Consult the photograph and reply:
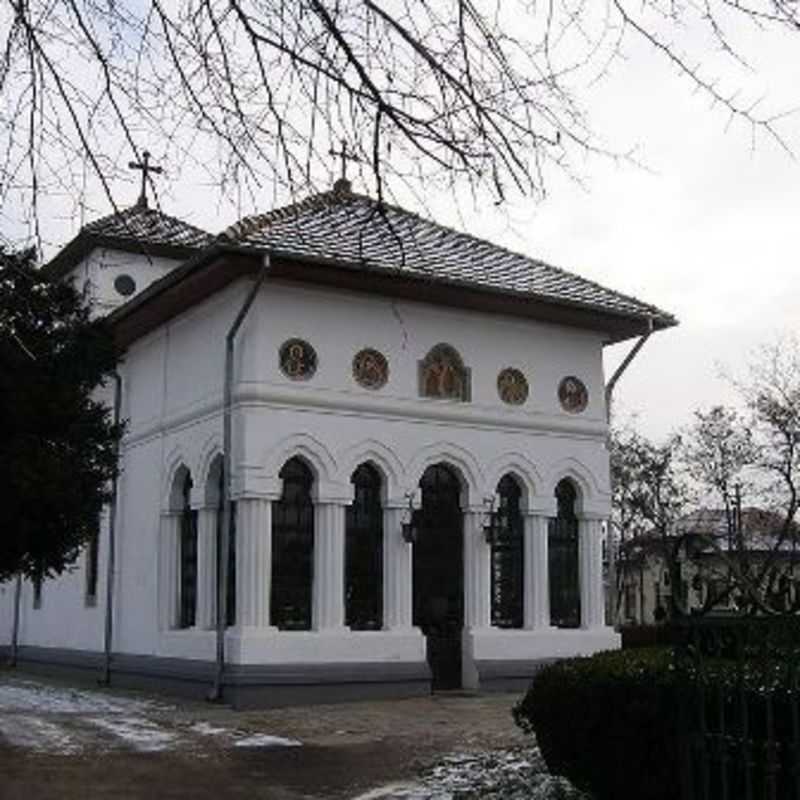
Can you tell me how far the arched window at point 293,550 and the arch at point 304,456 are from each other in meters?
0.17

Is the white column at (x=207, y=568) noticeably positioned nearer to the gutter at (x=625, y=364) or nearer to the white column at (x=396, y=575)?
the white column at (x=396, y=575)

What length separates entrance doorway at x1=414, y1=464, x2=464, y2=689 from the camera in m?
21.1

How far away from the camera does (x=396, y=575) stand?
20.5 meters

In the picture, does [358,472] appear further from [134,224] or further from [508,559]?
[134,224]

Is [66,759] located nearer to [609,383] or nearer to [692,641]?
[692,641]

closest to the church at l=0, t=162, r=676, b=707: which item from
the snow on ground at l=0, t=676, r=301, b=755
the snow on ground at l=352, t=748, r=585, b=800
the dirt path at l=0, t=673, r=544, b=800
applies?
the dirt path at l=0, t=673, r=544, b=800

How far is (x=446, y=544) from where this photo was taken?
848 inches

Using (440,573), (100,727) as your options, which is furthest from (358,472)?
(100,727)

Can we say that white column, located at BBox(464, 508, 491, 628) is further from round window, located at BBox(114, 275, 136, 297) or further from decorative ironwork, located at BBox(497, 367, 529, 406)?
round window, located at BBox(114, 275, 136, 297)

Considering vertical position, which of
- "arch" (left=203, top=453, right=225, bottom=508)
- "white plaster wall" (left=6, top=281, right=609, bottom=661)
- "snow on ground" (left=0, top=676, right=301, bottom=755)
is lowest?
"snow on ground" (left=0, top=676, right=301, bottom=755)

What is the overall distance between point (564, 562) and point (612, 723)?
14704 mm

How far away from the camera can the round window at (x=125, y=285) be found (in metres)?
29.5

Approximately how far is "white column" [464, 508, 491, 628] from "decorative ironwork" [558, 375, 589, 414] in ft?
9.34

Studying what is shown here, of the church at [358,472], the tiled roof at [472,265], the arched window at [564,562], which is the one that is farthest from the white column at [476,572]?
the tiled roof at [472,265]
